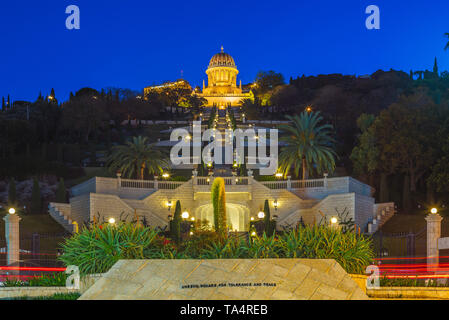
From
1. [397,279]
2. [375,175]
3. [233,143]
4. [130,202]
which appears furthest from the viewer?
[233,143]

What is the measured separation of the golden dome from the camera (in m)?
150

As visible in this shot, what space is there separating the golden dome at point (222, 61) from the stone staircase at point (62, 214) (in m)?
116

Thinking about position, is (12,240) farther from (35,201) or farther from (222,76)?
(222,76)

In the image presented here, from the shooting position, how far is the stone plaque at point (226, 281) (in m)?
13.2

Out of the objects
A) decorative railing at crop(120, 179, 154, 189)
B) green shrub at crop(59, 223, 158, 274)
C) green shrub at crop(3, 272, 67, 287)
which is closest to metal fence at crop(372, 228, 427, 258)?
green shrub at crop(59, 223, 158, 274)

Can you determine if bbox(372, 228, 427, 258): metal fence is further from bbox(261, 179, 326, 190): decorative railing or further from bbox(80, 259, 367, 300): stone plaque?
bbox(80, 259, 367, 300): stone plaque

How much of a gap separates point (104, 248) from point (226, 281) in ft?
13.4

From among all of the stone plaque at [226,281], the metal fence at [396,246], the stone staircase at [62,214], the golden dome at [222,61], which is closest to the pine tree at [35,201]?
the stone staircase at [62,214]

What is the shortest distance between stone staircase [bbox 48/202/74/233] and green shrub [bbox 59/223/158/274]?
20098mm

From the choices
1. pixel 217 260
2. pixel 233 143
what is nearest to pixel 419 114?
pixel 233 143

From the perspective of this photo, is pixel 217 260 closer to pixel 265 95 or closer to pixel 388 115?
pixel 388 115

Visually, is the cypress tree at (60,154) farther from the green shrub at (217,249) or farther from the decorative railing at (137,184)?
the green shrub at (217,249)

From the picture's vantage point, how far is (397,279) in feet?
56.1

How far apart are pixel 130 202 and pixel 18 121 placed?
1032 inches
